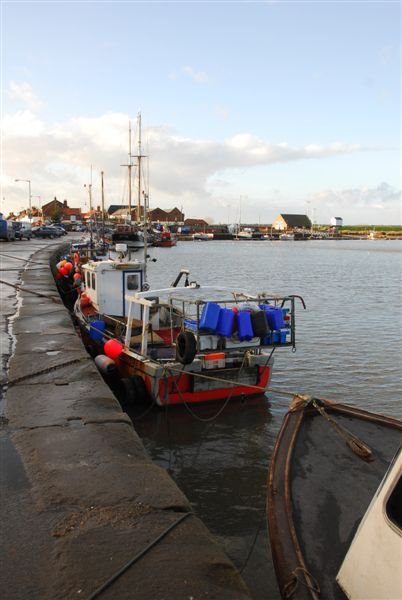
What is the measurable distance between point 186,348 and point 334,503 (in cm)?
584

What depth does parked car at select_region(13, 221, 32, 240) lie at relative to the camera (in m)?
64.9

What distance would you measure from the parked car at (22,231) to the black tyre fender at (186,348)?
56908 mm

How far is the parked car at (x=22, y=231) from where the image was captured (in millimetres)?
64875

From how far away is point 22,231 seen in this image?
217ft

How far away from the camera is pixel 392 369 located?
1666cm

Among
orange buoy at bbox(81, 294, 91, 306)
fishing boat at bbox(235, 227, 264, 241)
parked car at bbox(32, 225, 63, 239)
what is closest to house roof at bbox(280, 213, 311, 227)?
fishing boat at bbox(235, 227, 264, 241)

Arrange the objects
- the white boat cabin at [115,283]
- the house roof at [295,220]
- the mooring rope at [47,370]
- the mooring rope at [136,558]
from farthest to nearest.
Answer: the house roof at [295,220] < the white boat cabin at [115,283] < the mooring rope at [47,370] < the mooring rope at [136,558]

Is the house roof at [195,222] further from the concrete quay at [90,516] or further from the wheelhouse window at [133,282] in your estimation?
the concrete quay at [90,516]

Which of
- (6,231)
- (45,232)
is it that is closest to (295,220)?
(45,232)

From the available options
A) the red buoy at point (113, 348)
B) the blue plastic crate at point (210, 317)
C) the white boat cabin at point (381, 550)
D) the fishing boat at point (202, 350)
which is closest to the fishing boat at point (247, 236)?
the fishing boat at point (202, 350)

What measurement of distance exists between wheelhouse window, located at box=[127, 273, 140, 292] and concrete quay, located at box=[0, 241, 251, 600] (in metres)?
7.38

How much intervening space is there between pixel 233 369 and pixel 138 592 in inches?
326

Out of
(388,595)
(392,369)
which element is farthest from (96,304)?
(388,595)

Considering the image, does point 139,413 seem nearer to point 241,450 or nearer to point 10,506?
point 241,450
